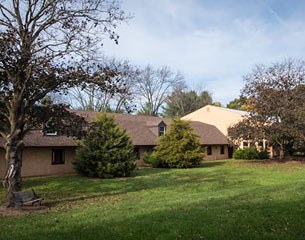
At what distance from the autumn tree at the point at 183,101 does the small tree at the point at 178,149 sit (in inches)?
→ 1441

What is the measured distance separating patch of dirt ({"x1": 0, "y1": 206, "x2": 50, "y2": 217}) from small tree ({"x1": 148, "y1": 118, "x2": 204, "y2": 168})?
18.9 m

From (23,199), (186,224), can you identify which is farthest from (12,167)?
(186,224)

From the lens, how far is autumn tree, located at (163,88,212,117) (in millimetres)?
70688

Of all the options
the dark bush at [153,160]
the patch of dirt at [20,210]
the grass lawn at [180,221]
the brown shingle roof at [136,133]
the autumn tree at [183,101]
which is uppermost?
the autumn tree at [183,101]

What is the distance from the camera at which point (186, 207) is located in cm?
1046

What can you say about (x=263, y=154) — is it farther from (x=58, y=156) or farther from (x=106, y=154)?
(x=58, y=156)

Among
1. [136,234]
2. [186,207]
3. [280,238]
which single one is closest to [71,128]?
[186,207]

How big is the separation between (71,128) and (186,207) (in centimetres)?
618

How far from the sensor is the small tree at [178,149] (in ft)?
99.7

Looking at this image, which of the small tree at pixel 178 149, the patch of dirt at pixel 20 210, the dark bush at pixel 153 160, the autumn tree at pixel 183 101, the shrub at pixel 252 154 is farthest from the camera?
the autumn tree at pixel 183 101

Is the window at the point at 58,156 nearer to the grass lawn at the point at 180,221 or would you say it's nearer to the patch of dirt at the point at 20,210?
the grass lawn at the point at 180,221

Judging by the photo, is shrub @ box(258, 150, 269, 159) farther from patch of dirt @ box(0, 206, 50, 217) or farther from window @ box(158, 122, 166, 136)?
patch of dirt @ box(0, 206, 50, 217)

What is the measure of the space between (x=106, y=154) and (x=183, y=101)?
165 feet

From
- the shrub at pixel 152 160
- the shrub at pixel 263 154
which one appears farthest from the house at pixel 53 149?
the shrub at pixel 263 154
